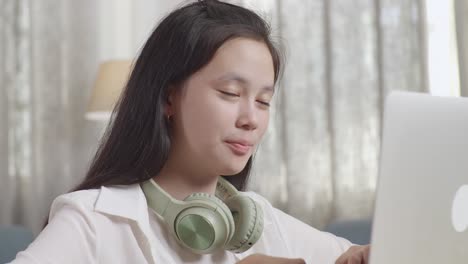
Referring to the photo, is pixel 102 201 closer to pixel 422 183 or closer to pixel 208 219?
pixel 208 219

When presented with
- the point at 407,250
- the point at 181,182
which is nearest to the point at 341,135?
the point at 181,182

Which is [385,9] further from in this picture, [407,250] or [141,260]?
[407,250]

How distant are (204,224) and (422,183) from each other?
0.44m

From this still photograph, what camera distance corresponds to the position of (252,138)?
3.82ft

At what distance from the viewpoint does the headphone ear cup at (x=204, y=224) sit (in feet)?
3.63

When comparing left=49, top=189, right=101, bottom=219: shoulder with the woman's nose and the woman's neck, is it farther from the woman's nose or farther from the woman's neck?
the woman's nose

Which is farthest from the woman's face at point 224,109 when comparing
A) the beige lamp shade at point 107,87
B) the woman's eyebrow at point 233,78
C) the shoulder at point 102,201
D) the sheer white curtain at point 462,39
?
the sheer white curtain at point 462,39

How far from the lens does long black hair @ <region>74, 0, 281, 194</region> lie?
3.89 feet

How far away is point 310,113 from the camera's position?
10.1 feet

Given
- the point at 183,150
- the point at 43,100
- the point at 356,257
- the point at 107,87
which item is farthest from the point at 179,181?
the point at 43,100

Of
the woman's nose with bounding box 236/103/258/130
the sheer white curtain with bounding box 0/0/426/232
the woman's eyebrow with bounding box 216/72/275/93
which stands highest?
the woman's eyebrow with bounding box 216/72/275/93

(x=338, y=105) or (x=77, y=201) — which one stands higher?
(x=77, y=201)

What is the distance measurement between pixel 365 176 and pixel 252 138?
1965 millimetres

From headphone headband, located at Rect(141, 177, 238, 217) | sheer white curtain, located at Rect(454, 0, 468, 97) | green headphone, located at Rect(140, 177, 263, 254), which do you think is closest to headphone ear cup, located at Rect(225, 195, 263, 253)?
green headphone, located at Rect(140, 177, 263, 254)
